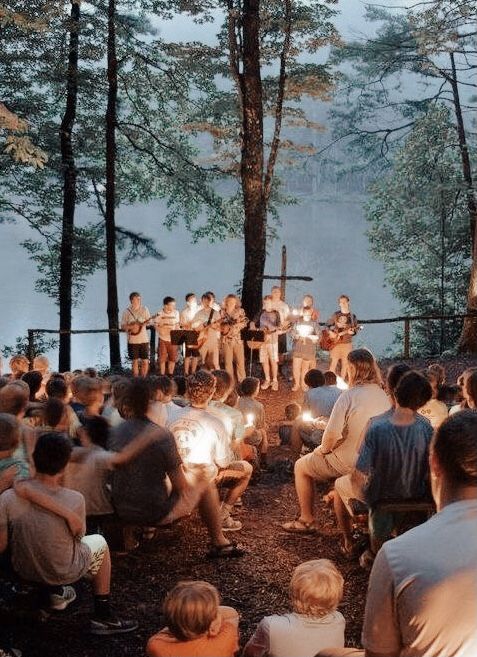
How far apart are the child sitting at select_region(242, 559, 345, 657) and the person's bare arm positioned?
4.27 feet

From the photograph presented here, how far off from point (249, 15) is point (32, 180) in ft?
24.1

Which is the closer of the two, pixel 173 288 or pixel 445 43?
pixel 445 43

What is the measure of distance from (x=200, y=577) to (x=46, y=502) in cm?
166

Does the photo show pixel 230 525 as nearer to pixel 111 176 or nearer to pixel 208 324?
pixel 208 324

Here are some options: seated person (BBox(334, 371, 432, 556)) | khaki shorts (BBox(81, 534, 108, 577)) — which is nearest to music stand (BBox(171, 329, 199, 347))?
seated person (BBox(334, 371, 432, 556))

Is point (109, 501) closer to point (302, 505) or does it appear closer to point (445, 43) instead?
→ point (302, 505)

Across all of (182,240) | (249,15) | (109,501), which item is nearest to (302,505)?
(109,501)

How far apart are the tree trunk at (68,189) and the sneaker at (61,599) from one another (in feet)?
44.1

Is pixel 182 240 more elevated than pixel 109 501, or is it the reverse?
pixel 182 240

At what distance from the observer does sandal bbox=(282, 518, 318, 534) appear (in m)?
5.71

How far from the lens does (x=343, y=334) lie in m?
11.4

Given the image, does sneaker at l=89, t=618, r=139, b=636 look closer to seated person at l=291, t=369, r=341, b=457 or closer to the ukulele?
seated person at l=291, t=369, r=341, b=457

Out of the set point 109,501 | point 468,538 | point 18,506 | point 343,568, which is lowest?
point 343,568

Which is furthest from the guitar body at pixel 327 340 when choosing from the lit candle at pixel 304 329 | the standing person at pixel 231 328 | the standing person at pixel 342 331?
the standing person at pixel 231 328
